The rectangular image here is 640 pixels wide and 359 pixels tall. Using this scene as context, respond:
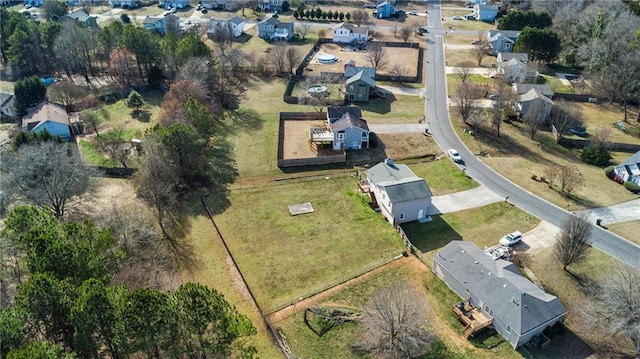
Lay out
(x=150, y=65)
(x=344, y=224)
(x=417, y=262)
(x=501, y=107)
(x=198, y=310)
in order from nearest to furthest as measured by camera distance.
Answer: (x=198, y=310)
(x=417, y=262)
(x=344, y=224)
(x=501, y=107)
(x=150, y=65)

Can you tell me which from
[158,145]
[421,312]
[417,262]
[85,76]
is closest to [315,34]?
[85,76]

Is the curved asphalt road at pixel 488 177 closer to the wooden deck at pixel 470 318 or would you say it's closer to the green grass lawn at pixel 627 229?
the green grass lawn at pixel 627 229

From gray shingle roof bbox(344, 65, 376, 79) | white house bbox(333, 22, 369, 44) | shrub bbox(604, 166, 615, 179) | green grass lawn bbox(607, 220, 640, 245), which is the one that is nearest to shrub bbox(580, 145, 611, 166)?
shrub bbox(604, 166, 615, 179)

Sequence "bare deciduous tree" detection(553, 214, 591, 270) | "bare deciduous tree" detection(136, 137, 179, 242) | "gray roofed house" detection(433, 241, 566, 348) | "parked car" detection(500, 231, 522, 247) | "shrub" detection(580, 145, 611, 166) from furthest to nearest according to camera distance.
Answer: "shrub" detection(580, 145, 611, 166), "bare deciduous tree" detection(136, 137, 179, 242), "parked car" detection(500, 231, 522, 247), "bare deciduous tree" detection(553, 214, 591, 270), "gray roofed house" detection(433, 241, 566, 348)

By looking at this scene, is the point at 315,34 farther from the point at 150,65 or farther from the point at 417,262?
the point at 417,262

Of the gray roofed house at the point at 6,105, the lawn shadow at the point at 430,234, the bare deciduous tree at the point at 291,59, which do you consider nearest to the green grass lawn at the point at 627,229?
the lawn shadow at the point at 430,234

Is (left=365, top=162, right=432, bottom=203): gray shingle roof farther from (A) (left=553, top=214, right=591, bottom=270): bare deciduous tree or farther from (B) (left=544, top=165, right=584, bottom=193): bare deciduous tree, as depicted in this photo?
(B) (left=544, top=165, right=584, bottom=193): bare deciduous tree
